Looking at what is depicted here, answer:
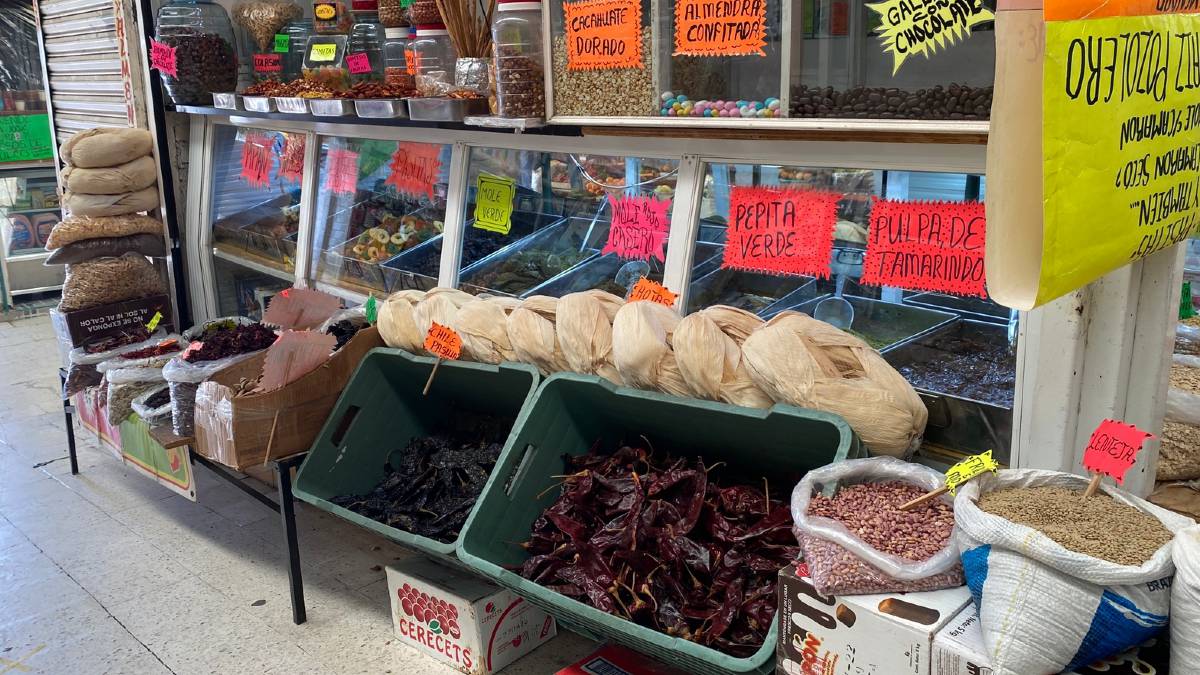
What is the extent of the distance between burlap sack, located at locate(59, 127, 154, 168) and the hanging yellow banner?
15.5ft

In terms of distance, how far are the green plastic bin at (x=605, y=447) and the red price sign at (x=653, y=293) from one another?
39 cm

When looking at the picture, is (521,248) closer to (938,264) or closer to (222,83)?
(938,264)

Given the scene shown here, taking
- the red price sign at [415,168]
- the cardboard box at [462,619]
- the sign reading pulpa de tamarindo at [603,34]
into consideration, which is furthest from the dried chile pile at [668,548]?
the red price sign at [415,168]

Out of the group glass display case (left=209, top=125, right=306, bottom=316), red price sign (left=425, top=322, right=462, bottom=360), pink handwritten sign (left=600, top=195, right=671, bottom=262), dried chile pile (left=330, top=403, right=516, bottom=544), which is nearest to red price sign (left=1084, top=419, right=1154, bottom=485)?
pink handwritten sign (left=600, top=195, right=671, bottom=262)

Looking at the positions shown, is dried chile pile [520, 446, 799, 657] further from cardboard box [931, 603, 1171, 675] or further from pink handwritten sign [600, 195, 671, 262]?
pink handwritten sign [600, 195, 671, 262]

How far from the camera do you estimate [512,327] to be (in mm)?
2746

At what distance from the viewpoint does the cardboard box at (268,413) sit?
2.89 m

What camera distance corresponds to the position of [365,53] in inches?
154

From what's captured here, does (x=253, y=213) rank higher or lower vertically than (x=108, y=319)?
higher

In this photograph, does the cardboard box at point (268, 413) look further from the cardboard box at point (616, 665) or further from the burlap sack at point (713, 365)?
the burlap sack at point (713, 365)

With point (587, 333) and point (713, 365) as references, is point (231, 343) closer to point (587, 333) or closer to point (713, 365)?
point (587, 333)

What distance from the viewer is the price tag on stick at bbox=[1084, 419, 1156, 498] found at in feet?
5.17

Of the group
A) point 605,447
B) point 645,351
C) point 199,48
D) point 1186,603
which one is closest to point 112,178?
point 199,48

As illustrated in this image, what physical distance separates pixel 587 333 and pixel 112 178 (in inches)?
134
